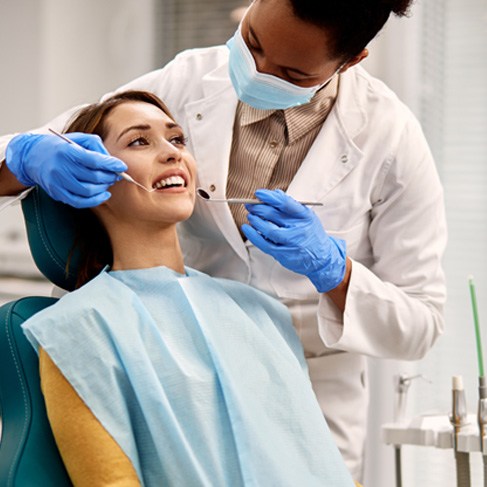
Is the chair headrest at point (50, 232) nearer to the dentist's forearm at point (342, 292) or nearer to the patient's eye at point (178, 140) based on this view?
the patient's eye at point (178, 140)

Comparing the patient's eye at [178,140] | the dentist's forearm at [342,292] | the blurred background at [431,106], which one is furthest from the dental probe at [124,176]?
the blurred background at [431,106]

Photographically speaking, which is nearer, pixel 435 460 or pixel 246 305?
pixel 246 305

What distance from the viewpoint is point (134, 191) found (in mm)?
1628

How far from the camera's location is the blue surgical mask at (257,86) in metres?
1.55

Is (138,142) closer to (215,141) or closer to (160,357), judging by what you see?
(215,141)

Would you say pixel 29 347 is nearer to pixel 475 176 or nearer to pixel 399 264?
pixel 399 264

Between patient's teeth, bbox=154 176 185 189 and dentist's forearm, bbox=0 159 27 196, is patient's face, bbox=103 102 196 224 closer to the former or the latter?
Result: patient's teeth, bbox=154 176 185 189

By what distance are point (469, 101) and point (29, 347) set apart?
1.80 m

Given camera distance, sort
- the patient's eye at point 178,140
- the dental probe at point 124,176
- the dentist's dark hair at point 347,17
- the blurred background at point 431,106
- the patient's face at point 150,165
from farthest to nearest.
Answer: the blurred background at point 431,106 < the patient's eye at point 178,140 < the patient's face at point 150,165 < the dental probe at point 124,176 < the dentist's dark hair at point 347,17

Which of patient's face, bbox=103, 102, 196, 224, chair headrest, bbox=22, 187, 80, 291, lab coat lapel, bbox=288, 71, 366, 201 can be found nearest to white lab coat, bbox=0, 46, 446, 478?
lab coat lapel, bbox=288, 71, 366, 201

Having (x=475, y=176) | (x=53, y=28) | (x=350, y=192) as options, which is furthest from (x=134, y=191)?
(x=53, y=28)

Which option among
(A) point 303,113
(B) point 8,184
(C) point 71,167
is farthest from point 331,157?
(B) point 8,184

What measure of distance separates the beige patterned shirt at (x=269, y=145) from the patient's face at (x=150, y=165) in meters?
0.13

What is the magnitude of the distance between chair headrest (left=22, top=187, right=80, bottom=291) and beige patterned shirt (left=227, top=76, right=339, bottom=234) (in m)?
0.36
